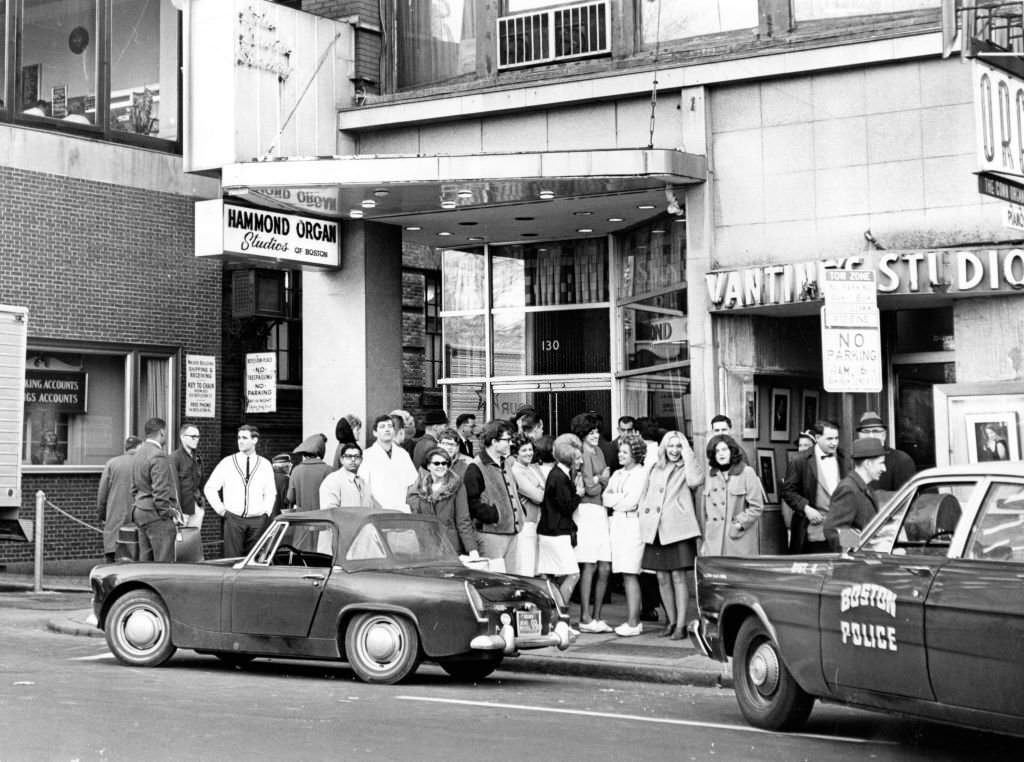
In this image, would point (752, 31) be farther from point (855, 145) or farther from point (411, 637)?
point (411, 637)

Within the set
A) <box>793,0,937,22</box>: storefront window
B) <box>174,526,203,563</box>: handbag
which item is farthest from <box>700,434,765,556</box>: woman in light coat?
<box>174,526,203,563</box>: handbag

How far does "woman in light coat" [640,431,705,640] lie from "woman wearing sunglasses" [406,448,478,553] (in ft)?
5.66

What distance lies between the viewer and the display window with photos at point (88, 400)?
22.9m

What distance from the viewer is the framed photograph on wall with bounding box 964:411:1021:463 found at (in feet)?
42.9

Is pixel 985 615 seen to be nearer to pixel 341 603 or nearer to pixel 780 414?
pixel 341 603

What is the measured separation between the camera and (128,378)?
2388 centimetres

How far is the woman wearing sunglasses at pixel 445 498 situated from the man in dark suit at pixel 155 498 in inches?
131

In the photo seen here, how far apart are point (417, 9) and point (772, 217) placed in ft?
18.7

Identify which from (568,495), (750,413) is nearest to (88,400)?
(568,495)

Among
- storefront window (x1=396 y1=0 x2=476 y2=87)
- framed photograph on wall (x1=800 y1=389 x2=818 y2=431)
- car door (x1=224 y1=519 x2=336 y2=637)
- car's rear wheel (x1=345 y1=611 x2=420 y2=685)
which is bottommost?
car's rear wheel (x1=345 y1=611 x2=420 y2=685)

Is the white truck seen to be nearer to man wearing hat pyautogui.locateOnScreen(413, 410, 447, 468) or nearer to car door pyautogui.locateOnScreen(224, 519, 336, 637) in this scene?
man wearing hat pyautogui.locateOnScreen(413, 410, 447, 468)

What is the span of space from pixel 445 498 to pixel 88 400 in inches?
477

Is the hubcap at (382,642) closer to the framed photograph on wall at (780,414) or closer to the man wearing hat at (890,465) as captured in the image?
the man wearing hat at (890,465)

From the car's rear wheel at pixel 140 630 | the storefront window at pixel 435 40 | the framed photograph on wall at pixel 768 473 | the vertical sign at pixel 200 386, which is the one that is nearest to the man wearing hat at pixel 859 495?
the framed photograph on wall at pixel 768 473
